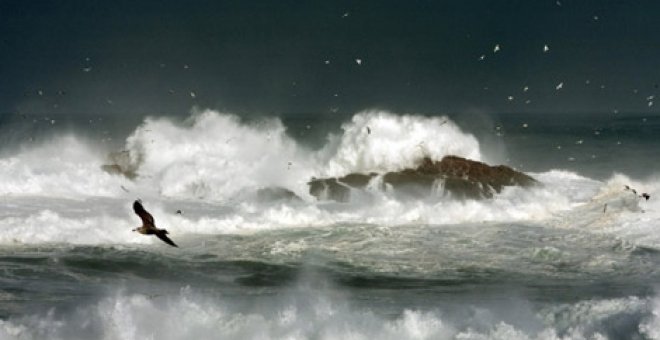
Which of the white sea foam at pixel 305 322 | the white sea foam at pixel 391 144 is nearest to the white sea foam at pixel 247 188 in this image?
the white sea foam at pixel 391 144

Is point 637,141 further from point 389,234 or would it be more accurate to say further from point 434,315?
point 434,315

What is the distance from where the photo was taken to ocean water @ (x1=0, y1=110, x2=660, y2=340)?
54.5 ft

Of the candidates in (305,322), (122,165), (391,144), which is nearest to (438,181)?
(391,144)

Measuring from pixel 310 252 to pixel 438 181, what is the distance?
12259 mm

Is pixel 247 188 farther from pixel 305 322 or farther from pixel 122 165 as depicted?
pixel 305 322

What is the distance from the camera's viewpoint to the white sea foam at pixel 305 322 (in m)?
16.1

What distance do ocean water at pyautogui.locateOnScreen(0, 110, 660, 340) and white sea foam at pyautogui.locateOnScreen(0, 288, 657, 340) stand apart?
0.12ft

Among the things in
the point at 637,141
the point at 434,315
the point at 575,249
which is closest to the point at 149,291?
the point at 434,315

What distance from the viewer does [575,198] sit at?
119ft

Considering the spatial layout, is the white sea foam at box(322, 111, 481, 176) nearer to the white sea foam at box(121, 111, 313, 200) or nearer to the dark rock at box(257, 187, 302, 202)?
the white sea foam at box(121, 111, 313, 200)

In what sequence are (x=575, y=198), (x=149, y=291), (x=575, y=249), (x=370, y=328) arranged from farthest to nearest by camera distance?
(x=575, y=198) < (x=575, y=249) < (x=149, y=291) < (x=370, y=328)

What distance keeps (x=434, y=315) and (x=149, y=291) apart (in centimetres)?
582

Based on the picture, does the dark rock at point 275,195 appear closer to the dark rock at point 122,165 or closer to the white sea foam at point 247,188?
the white sea foam at point 247,188

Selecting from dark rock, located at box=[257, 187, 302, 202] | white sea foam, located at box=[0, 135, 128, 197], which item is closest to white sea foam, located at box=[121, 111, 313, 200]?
dark rock, located at box=[257, 187, 302, 202]
